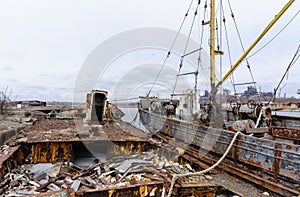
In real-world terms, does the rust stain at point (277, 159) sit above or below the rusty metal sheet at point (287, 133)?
below

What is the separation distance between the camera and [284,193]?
479 cm

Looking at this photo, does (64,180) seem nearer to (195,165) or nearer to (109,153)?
(109,153)

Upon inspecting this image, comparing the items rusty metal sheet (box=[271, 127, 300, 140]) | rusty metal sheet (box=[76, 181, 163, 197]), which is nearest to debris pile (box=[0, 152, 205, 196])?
rusty metal sheet (box=[76, 181, 163, 197])

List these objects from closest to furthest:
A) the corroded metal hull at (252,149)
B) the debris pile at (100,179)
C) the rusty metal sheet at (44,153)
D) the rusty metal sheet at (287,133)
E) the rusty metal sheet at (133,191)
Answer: the rusty metal sheet at (133,191) → the debris pile at (100,179) → the corroded metal hull at (252,149) → the rusty metal sheet at (44,153) → the rusty metal sheet at (287,133)

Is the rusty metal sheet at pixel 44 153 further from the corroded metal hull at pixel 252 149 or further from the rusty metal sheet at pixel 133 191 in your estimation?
the corroded metal hull at pixel 252 149

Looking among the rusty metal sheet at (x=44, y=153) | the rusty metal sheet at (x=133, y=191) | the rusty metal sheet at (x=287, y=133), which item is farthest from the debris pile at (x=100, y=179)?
the rusty metal sheet at (x=287, y=133)

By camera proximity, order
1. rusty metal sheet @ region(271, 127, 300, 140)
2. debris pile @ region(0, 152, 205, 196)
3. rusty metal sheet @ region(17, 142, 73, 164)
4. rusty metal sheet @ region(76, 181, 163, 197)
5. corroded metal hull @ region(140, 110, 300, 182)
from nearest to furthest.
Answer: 1. rusty metal sheet @ region(76, 181, 163, 197)
2. debris pile @ region(0, 152, 205, 196)
3. corroded metal hull @ region(140, 110, 300, 182)
4. rusty metal sheet @ region(17, 142, 73, 164)
5. rusty metal sheet @ region(271, 127, 300, 140)

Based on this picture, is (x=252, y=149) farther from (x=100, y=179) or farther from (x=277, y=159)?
(x=100, y=179)

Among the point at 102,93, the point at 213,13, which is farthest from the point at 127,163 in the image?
the point at 213,13

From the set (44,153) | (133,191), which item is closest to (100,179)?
(133,191)

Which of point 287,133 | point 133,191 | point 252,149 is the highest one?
point 287,133

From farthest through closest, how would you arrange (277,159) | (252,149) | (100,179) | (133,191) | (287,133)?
(287,133)
(252,149)
(277,159)
(100,179)
(133,191)

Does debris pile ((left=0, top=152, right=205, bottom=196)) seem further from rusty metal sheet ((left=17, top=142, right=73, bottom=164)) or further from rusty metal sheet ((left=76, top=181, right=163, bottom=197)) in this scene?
rusty metal sheet ((left=17, top=142, right=73, bottom=164))

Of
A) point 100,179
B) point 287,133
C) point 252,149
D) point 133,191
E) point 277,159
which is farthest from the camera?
point 287,133
